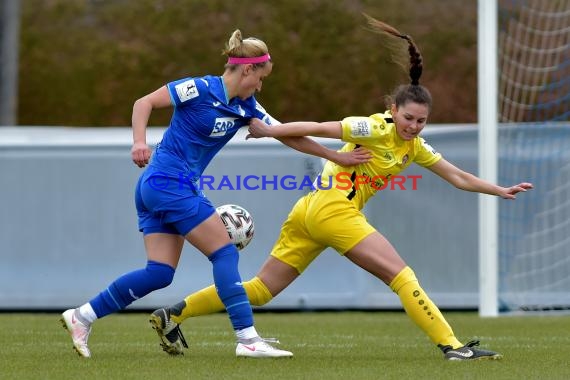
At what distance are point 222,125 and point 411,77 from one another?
1.12 metres

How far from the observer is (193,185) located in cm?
712

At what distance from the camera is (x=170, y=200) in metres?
7.00

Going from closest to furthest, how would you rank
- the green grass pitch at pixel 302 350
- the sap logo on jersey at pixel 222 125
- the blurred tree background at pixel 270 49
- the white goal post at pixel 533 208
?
the green grass pitch at pixel 302 350
the sap logo on jersey at pixel 222 125
the white goal post at pixel 533 208
the blurred tree background at pixel 270 49

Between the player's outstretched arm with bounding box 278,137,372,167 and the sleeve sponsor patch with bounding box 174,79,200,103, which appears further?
the player's outstretched arm with bounding box 278,137,372,167

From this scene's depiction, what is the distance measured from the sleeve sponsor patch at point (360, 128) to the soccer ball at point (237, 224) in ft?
2.69

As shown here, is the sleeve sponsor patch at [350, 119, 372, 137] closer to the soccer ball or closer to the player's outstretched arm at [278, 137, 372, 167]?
the player's outstretched arm at [278, 137, 372, 167]

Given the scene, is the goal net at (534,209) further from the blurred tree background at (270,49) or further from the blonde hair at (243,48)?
the blurred tree background at (270,49)

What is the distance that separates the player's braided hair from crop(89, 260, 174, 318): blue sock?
1586 mm

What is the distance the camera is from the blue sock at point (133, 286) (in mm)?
7199

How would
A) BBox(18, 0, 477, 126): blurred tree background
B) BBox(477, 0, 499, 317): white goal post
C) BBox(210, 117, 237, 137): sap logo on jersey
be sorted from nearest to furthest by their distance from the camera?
BBox(210, 117, 237, 137): sap logo on jersey, BBox(477, 0, 499, 317): white goal post, BBox(18, 0, 477, 126): blurred tree background

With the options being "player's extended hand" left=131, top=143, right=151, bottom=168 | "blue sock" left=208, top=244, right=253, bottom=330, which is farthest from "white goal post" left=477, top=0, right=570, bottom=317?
"player's extended hand" left=131, top=143, right=151, bottom=168

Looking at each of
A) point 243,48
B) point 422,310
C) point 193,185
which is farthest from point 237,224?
point 422,310

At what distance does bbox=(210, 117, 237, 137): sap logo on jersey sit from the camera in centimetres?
710

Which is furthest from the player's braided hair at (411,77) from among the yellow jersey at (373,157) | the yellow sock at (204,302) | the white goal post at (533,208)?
the white goal post at (533,208)
